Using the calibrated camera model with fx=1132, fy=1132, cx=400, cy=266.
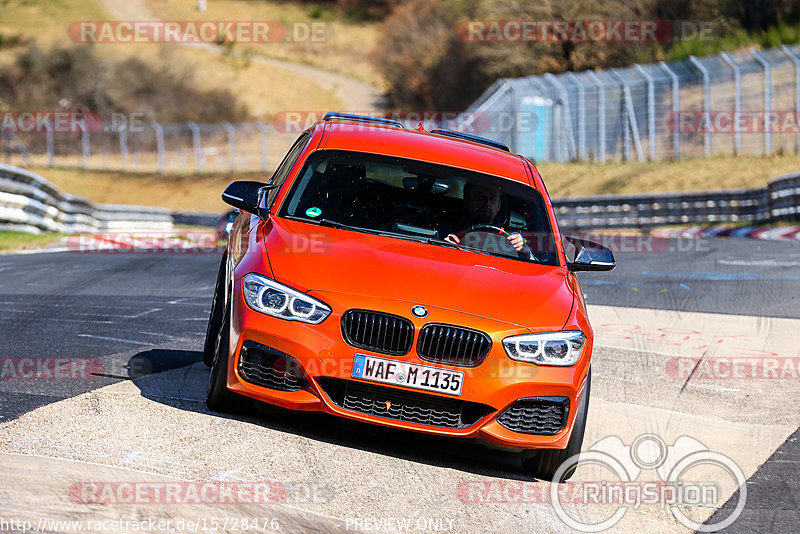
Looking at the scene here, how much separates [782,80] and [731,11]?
48.1ft

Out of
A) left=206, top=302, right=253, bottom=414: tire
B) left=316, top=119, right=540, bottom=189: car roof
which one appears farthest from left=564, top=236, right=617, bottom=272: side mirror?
left=206, top=302, right=253, bottom=414: tire

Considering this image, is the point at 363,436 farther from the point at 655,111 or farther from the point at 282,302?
the point at 655,111

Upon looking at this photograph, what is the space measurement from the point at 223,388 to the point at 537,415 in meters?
1.58

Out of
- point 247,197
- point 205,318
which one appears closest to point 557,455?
point 247,197

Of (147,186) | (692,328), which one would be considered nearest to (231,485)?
(692,328)

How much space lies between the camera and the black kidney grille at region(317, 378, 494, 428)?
5.42 metres

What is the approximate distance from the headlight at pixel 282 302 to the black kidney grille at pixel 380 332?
0.47ft

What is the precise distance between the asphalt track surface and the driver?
130cm

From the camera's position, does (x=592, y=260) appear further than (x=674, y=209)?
No

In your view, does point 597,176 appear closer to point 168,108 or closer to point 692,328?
point 692,328

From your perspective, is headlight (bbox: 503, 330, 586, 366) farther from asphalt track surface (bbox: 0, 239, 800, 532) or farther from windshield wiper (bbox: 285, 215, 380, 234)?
windshield wiper (bbox: 285, 215, 380, 234)

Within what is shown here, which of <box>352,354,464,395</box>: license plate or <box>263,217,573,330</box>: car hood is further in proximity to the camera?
<box>263,217,573,330</box>: car hood

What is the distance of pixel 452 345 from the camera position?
543 cm
